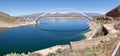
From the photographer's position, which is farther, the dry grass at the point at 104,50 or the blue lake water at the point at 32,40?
the blue lake water at the point at 32,40

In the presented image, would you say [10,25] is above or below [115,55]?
below

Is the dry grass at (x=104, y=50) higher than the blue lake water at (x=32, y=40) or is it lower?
higher

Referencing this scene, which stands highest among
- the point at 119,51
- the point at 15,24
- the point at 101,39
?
the point at 119,51

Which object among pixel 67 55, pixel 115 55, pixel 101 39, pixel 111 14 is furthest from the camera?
pixel 111 14

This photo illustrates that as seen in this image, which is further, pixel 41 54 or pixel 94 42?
pixel 94 42

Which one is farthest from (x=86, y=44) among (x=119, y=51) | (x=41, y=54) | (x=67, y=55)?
(x=119, y=51)

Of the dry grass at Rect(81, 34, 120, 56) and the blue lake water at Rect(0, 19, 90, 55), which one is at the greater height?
the dry grass at Rect(81, 34, 120, 56)

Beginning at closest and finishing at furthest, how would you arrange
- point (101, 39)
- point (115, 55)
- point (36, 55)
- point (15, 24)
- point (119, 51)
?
point (115, 55) → point (119, 51) → point (36, 55) → point (101, 39) → point (15, 24)

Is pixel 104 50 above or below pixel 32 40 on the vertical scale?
above

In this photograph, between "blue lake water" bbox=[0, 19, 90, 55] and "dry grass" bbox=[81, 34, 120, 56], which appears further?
"blue lake water" bbox=[0, 19, 90, 55]

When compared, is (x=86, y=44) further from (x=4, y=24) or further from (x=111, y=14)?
(x=4, y=24)

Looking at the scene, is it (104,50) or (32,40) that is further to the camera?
(32,40)
